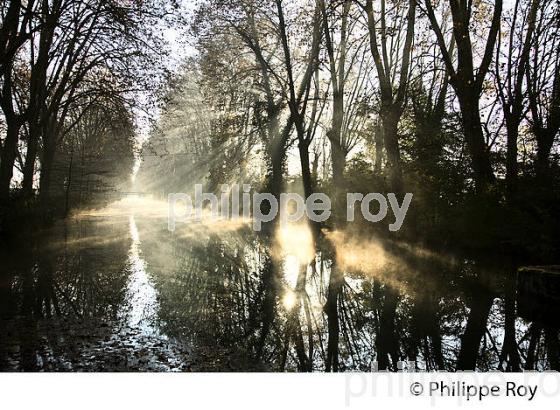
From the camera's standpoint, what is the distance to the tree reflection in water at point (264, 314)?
4797mm

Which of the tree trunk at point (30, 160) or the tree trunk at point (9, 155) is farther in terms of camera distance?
the tree trunk at point (30, 160)

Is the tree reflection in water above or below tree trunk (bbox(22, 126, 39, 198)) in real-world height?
below

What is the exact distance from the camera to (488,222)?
495 inches

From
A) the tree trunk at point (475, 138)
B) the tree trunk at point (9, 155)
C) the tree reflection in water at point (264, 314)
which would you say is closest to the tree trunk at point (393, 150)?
→ the tree trunk at point (475, 138)

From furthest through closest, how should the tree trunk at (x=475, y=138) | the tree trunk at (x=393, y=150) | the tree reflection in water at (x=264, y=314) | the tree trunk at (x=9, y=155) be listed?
the tree trunk at (x=9, y=155), the tree trunk at (x=393, y=150), the tree trunk at (x=475, y=138), the tree reflection in water at (x=264, y=314)

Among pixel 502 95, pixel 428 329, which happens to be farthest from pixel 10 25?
pixel 502 95

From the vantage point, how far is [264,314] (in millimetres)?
6777

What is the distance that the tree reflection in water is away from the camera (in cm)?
480

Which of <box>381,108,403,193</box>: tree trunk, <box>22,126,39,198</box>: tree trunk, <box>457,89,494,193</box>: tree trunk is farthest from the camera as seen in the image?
<box>22,126,39,198</box>: tree trunk

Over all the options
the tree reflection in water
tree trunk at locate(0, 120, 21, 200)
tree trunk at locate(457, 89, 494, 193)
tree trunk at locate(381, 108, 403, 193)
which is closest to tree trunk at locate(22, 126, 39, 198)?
tree trunk at locate(0, 120, 21, 200)

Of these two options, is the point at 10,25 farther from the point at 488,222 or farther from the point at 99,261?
the point at 488,222

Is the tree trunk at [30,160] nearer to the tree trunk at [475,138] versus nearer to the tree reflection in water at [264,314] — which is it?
the tree reflection in water at [264,314]

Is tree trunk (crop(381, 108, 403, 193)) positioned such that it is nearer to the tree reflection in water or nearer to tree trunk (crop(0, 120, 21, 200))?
the tree reflection in water
